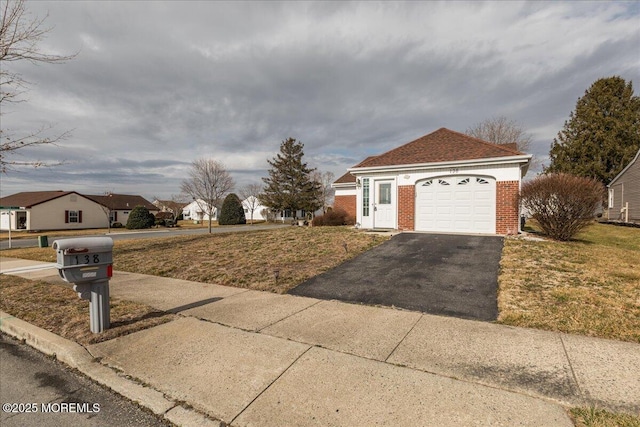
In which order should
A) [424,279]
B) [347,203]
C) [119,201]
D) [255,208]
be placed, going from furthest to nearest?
1. [255,208]
2. [119,201]
3. [347,203]
4. [424,279]

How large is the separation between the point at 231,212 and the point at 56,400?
138ft

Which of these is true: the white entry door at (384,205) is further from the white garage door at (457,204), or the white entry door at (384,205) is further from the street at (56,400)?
the street at (56,400)

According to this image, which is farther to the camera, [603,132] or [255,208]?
[255,208]

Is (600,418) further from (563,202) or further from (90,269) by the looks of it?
(563,202)

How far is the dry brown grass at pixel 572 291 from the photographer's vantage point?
4215 millimetres

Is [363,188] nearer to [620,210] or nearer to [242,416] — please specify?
[242,416]

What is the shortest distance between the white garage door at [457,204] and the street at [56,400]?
39.2ft

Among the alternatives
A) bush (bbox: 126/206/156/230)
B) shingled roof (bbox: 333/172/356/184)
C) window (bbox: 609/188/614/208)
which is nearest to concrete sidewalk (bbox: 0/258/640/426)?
shingled roof (bbox: 333/172/356/184)

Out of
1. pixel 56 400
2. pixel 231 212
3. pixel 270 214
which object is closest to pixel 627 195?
pixel 56 400

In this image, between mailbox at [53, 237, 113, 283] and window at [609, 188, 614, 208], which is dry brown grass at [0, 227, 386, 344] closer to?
mailbox at [53, 237, 113, 283]

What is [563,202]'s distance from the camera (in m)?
10.0

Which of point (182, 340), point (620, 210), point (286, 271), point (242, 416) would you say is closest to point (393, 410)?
point (242, 416)

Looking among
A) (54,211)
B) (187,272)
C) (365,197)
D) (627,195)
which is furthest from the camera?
(54,211)

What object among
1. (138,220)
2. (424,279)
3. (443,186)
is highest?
(443,186)
